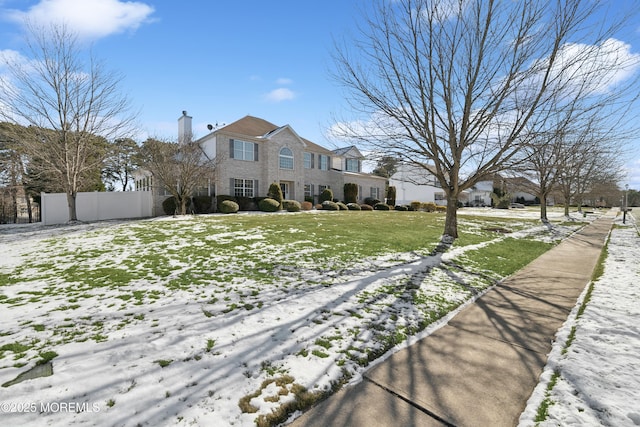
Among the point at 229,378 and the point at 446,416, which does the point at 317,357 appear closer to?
the point at 229,378

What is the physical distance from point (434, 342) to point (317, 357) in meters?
1.54

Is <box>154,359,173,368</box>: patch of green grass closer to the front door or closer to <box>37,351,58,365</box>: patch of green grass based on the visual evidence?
<box>37,351,58,365</box>: patch of green grass

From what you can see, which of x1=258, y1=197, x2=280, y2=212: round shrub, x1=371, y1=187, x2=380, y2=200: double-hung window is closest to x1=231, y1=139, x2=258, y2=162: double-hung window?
x1=258, y1=197, x2=280, y2=212: round shrub

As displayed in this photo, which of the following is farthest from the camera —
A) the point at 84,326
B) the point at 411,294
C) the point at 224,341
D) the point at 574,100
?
the point at 574,100

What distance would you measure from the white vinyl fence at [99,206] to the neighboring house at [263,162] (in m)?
1.76

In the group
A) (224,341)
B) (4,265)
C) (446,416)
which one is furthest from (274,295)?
(4,265)

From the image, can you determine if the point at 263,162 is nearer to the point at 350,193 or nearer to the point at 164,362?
the point at 350,193

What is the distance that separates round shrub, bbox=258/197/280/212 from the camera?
23188 millimetres

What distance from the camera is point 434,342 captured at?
357 centimetres

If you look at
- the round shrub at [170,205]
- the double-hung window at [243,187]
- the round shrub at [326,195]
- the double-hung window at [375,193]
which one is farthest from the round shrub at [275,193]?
the double-hung window at [375,193]

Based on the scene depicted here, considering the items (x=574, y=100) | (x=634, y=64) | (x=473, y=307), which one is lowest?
(x=473, y=307)

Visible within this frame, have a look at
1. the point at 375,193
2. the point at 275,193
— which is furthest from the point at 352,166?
the point at 275,193

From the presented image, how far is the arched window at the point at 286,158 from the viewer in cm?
2616

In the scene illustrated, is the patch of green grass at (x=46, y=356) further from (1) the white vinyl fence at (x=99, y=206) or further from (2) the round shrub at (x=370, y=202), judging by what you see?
(2) the round shrub at (x=370, y=202)
